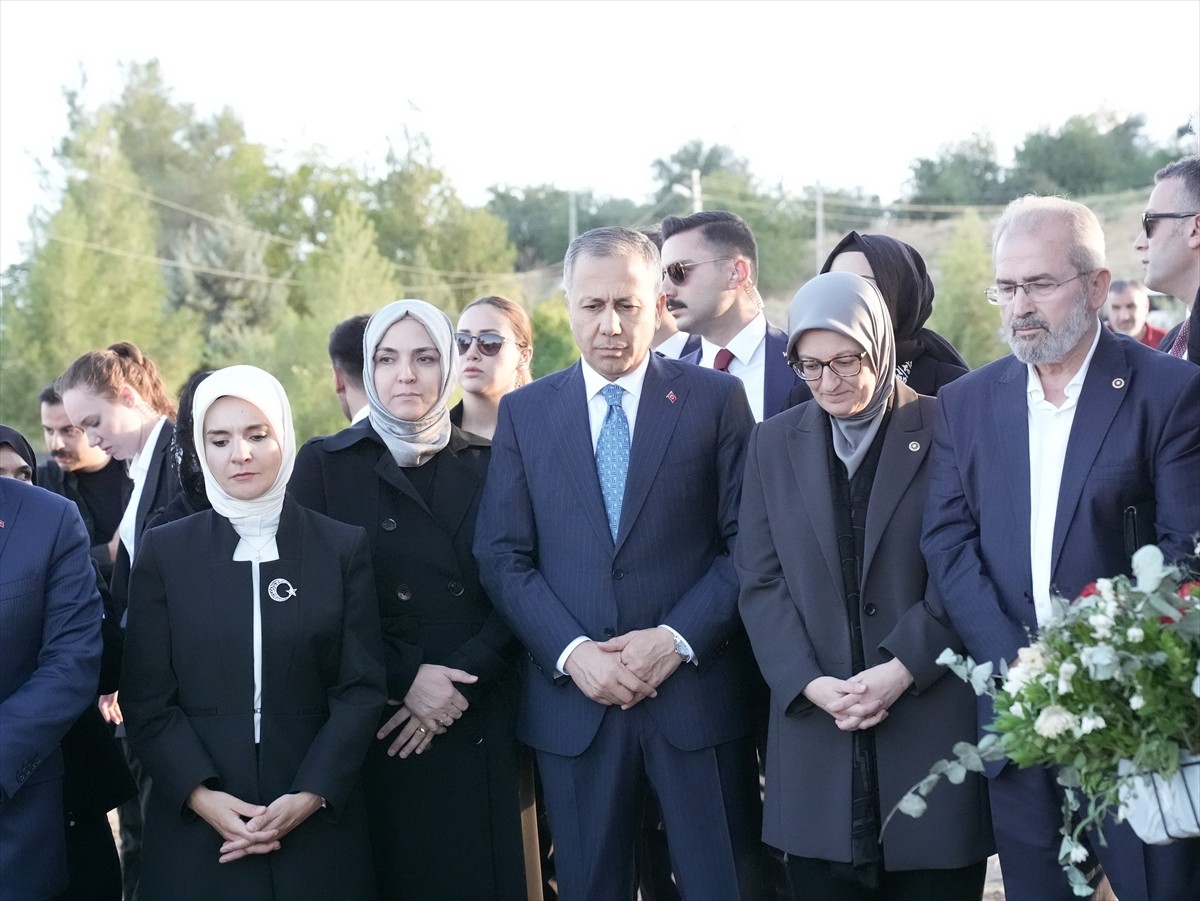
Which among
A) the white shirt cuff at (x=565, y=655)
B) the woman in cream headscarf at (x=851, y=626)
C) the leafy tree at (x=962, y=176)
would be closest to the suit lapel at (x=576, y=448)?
the white shirt cuff at (x=565, y=655)

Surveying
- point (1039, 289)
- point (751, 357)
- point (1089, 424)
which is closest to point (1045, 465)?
point (1089, 424)

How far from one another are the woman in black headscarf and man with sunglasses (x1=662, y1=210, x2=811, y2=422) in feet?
3.37

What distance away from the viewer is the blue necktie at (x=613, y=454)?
4160 millimetres

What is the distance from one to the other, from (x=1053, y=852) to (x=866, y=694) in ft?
2.05

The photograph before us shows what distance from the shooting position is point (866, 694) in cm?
367

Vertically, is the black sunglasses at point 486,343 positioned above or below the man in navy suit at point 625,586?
above

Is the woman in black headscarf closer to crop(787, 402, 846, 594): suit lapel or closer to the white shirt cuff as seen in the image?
crop(787, 402, 846, 594): suit lapel

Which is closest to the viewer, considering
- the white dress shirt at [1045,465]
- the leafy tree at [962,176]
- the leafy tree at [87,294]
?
the white dress shirt at [1045,465]

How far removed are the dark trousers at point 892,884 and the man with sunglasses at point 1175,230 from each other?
1923mm

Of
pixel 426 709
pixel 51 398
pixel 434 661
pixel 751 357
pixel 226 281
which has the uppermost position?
pixel 226 281

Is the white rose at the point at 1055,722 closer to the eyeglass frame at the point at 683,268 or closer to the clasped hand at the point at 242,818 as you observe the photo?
the clasped hand at the point at 242,818

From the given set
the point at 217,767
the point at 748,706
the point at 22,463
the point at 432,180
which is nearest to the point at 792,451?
the point at 748,706

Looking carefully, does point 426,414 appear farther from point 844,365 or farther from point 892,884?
point 892,884

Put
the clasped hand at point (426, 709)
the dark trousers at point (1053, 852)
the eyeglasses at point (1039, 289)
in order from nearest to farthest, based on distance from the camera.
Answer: the dark trousers at point (1053, 852) < the eyeglasses at point (1039, 289) < the clasped hand at point (426, 709)
